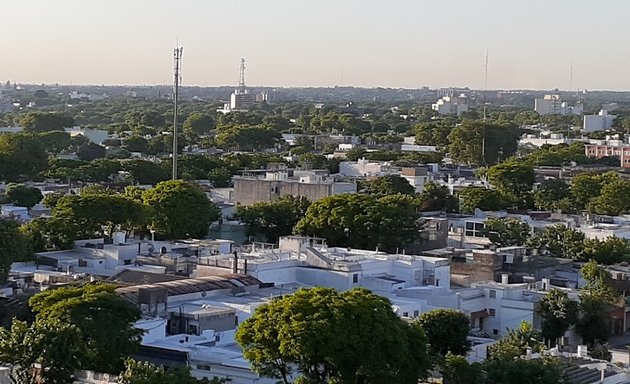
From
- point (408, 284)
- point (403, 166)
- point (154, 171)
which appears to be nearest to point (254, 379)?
point (408, 284)

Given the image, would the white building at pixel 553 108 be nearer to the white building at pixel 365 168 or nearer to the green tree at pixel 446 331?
the white building at pixel 365 168

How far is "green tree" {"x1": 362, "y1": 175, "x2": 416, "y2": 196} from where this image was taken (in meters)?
39.4

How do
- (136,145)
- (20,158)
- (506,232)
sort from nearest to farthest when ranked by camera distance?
1. (506,232)
2. (20,158)
3. (136,145)

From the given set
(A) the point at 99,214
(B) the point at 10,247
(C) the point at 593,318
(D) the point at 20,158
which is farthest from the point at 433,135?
(B) the point at 10,247

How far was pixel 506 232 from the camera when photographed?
30047 millimetres

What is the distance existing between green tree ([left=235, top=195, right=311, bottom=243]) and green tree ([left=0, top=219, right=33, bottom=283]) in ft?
24.8

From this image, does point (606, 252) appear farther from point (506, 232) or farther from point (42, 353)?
point (42, 353)

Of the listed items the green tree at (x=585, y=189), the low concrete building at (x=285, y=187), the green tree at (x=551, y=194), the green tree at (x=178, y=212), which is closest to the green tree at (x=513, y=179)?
the green tree at (x=551, y=194)

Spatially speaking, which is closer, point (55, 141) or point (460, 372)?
point (460, 372)

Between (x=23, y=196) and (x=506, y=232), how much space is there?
13.3 metres

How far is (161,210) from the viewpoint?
1204 inches

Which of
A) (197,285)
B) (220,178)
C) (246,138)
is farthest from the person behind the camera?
(246,138)

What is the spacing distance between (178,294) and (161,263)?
4304 millimetres

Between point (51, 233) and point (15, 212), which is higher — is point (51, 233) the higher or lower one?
the higher one
